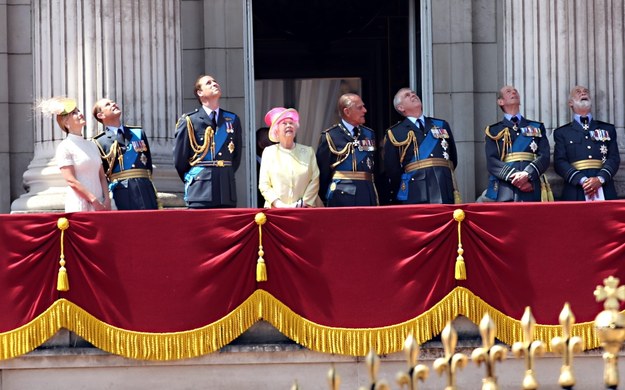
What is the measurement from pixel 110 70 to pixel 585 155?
14.7 feet

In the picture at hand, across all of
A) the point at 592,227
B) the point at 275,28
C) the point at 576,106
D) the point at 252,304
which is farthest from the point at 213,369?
the point at 275,28

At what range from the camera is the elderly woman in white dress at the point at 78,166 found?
1314cm

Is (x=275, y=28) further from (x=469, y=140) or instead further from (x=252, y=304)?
(x=252, y=304)

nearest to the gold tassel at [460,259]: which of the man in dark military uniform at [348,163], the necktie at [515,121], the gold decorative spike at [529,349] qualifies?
the man in dark military uniform at [348,163]

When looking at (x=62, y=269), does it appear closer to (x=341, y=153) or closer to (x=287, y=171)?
(x=287, y=171)

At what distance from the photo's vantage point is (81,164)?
1320 centimetres

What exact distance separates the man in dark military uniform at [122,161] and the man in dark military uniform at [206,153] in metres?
0.33

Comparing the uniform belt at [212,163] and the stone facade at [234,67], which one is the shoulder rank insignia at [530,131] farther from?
the uniform belt at [212,163]

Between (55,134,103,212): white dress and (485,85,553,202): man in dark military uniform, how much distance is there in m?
3.58

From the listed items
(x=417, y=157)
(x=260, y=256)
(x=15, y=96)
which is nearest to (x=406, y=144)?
(x=417, y=157)

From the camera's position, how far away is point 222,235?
1267 cm

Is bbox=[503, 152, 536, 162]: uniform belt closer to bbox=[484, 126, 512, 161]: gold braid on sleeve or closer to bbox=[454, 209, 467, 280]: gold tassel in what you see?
bbox=[484, 126, 512, 161]: gold braid on sleeve

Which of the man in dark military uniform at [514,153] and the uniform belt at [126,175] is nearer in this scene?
the uniform belt at [126,175]

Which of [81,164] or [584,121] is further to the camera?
[584,121]
